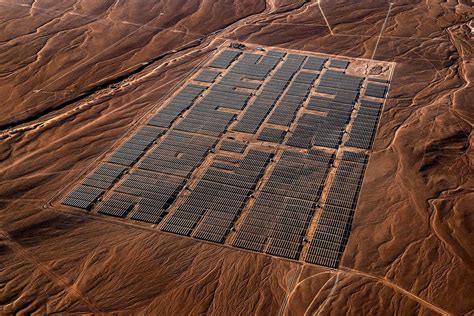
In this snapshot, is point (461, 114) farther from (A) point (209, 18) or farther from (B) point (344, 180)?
(A) point (209, 18)

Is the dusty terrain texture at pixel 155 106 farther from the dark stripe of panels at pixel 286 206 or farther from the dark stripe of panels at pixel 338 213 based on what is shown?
the dark stripe of panels at pixel 286 206

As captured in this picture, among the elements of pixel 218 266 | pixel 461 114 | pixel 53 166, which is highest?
pixel 53 166

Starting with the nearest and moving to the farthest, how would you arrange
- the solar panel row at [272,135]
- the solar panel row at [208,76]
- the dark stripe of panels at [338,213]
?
the dark stripe of panels at [338,213], the solar panel row at [272,135], the solar panel row at [208,76]

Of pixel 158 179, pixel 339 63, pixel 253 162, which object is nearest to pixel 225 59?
pixel 339 63

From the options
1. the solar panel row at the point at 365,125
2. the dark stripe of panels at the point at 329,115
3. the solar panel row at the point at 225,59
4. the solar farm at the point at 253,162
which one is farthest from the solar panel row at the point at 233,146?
the solar panel row at the point at 225,59

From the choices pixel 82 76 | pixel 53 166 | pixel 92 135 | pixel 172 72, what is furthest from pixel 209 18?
pixel 53 166

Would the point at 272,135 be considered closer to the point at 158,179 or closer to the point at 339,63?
the point at 158,179
